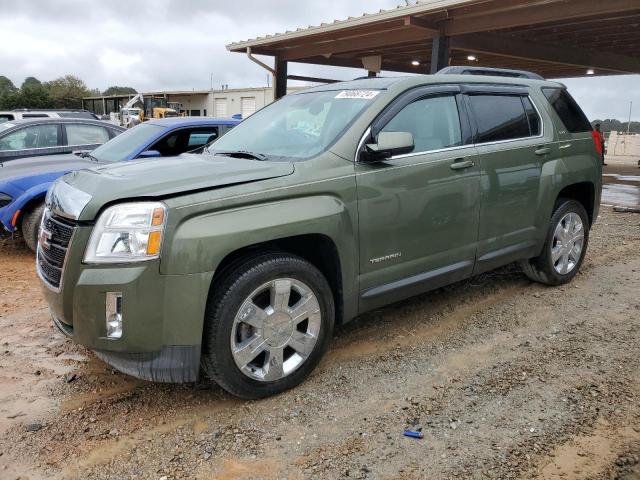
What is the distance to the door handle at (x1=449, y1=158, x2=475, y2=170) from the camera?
3.68 metres

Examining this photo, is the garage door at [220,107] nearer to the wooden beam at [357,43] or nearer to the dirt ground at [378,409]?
the wooden beam at [357,43]

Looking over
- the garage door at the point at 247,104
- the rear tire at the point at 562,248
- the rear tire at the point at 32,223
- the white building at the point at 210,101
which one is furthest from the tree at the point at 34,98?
the rear tire at the point at 562,248

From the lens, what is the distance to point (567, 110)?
4.88 meters

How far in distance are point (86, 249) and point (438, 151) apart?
2.38 metres

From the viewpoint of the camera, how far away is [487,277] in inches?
Result: 207

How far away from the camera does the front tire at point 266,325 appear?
9.02ft

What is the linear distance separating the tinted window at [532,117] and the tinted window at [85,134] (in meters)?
6.24

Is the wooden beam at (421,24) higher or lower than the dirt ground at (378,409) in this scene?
higher

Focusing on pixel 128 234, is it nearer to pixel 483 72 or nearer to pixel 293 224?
pixel 293 224

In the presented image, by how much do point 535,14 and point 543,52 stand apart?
4557mm

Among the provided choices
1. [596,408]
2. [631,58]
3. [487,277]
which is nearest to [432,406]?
[596,408]

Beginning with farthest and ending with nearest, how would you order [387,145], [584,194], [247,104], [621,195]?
1. [247,104]
2. [621,195]
3. [584,194]
4. [387,145]

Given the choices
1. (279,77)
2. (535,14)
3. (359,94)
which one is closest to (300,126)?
(359,94)

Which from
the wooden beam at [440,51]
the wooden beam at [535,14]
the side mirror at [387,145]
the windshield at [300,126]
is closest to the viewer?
the side mirror at [387,145]
